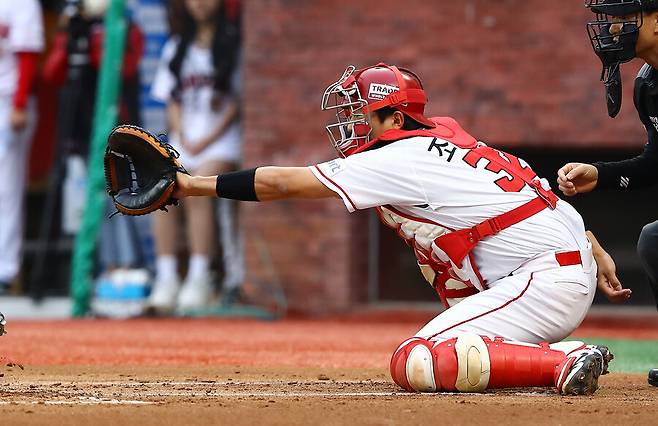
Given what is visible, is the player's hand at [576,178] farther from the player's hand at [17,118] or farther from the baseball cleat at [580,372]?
the player's hand at [17,118]

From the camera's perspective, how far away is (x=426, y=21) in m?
12.2

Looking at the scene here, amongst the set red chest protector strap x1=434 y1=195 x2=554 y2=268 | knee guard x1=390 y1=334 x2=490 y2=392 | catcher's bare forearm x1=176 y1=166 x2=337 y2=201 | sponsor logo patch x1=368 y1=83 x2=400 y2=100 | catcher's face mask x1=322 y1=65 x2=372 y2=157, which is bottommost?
knee guard x1=390 y1=334 x2=490 y2=392

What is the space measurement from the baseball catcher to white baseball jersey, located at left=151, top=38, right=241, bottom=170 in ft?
21.2

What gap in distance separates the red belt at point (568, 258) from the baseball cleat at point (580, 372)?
48cm

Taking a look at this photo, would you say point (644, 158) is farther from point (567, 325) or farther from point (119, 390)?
point (119, 390)

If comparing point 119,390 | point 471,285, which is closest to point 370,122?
point 471,285

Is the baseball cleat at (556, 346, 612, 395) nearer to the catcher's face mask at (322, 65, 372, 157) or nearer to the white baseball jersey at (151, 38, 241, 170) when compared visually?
the catcher's face mask at (322, 65, 372, 157)

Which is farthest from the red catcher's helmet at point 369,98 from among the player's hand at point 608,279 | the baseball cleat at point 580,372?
the baseball cleat at point 580,372

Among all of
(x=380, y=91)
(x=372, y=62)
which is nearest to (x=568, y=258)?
(x=380, y=91)

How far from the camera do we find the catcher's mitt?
5.47 metres

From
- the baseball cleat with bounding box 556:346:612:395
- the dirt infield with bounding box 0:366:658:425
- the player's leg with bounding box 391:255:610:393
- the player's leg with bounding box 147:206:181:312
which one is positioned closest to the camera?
the dirt infield with bounding box 0:366:658:425

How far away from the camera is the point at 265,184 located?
17.7 feet

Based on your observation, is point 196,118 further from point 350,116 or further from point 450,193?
point 450,193

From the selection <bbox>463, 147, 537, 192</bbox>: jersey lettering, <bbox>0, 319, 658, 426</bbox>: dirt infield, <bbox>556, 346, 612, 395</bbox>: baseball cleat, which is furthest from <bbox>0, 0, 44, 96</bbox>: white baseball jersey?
<bbox>556, 346, 612, 395</bbox>: baseball cleat
